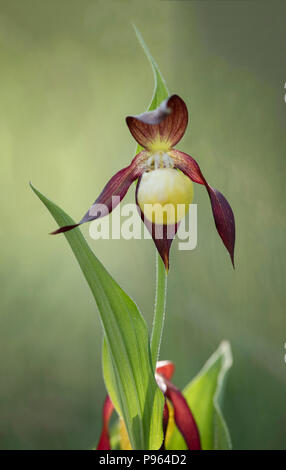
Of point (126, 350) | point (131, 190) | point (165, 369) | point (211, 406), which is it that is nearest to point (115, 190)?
point (126, 350)

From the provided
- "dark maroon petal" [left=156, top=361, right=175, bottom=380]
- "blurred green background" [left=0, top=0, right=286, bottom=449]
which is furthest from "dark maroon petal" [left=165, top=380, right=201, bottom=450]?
"blurred green background" [left=0, top=0, right=286, bottom=449]

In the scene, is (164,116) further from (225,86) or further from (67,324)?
(67,324)

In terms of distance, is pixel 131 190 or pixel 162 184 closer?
pixel 162 184

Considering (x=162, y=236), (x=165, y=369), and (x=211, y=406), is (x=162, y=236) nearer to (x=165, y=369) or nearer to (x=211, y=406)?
(x=165, y=369)

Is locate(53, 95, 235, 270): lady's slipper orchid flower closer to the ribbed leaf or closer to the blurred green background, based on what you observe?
the ribbed leaf

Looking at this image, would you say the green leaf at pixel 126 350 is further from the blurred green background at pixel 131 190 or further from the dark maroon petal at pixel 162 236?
the blurred green background at pixel 131 190
